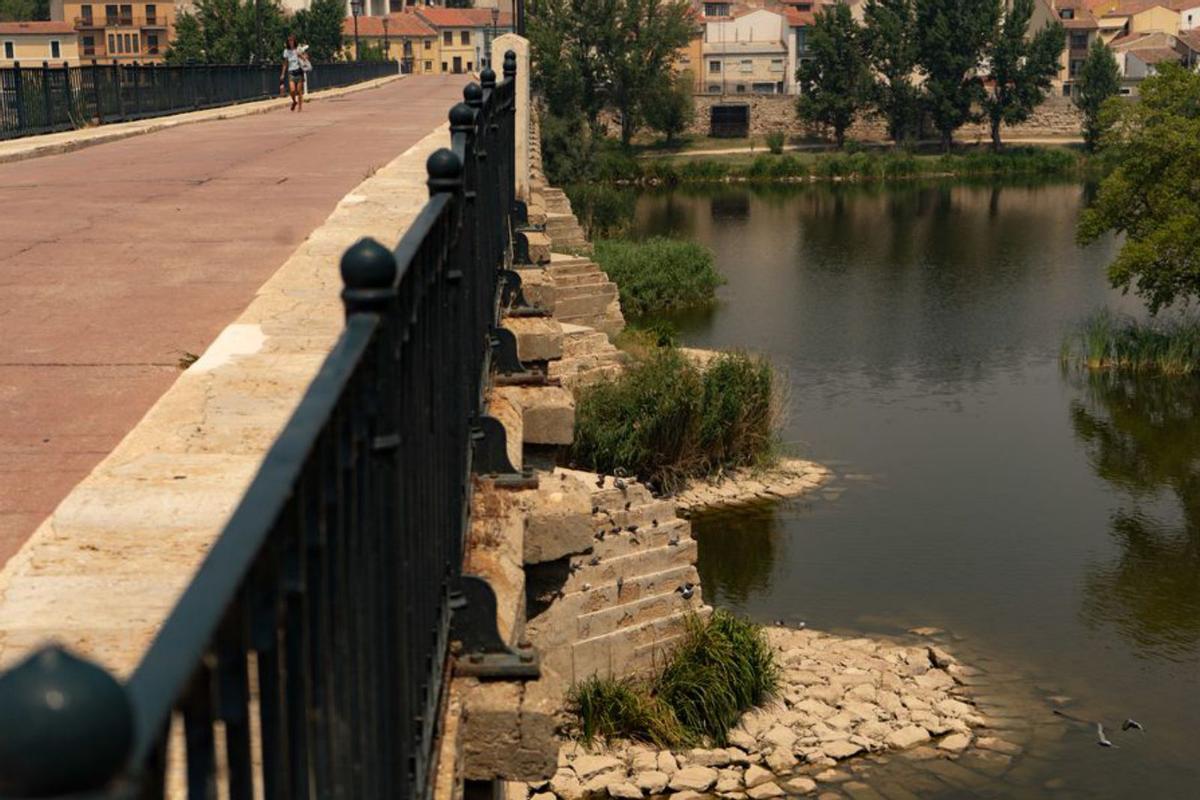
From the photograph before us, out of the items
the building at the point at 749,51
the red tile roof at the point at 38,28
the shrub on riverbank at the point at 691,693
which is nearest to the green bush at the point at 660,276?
the shrub on riverbank at the point at 691,693

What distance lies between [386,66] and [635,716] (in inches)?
2106

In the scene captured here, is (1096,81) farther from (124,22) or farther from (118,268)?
(118,268)

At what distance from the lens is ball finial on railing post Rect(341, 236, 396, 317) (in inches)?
112

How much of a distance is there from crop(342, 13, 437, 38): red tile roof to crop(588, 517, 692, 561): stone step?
372 feet

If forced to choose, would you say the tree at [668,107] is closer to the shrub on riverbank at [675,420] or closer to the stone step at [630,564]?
the shrub on riverbank at [675,420]

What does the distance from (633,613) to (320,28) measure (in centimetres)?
8210

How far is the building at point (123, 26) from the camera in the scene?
389ft

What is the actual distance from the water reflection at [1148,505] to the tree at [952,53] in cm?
6111

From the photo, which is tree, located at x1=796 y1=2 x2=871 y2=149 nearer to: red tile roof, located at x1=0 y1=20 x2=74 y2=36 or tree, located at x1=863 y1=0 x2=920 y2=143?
tree, located at x1=863 y1=0 x2=920 y2=143

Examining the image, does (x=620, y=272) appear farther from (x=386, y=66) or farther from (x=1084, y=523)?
Answer: (x=386, y=66)

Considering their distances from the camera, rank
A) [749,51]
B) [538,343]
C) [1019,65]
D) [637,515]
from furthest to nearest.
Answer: [749,51], [1019,65], [637,515], [538,343]

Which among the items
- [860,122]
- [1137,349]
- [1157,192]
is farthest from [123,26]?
[1137,349]

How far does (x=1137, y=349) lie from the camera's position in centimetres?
3712

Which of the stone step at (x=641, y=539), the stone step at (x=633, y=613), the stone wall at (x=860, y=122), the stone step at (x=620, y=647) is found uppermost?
the stone wall at (x=860, y=122)
